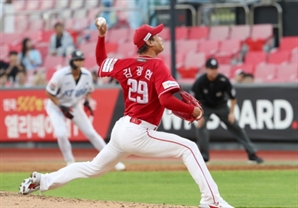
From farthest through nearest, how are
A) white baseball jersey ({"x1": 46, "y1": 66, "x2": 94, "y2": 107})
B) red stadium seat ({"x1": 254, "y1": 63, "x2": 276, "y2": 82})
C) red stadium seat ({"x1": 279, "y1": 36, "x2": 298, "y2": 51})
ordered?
red stadium seat ({"x1": 279, "y1": 36, "x2": 298, "y2": 51}) → red stadium seat ({"x1": 254, "y1": 63, "x2": 276, "y2": 82}) → white baseball jersey ({"x1": 46, "y1": 66, "x2": 94, "y2": 107})

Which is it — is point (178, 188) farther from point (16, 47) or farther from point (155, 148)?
point (16, 47)

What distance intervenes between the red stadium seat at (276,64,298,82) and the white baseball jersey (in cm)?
615

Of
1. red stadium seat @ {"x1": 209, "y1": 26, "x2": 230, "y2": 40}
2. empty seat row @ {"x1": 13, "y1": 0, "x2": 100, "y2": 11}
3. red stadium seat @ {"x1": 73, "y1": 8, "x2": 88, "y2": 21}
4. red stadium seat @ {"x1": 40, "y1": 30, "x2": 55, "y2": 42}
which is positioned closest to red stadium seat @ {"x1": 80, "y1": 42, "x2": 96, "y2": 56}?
red stadium seat @ {"x1": 40, "y1": 30, "x2": 55, "y2": 42}

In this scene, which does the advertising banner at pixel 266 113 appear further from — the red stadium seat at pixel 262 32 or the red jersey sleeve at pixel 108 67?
the red jersey sleeve at pixel 108 67

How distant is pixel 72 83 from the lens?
42.9 ft

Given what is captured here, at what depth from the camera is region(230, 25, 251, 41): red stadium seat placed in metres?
19.5

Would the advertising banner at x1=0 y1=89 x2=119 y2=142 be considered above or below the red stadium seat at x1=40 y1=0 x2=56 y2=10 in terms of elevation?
below

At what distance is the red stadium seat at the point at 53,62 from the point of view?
20656 mm

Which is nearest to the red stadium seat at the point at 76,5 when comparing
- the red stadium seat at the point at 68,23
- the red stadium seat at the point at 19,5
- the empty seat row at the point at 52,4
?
the empty seat row at the point at 52,4

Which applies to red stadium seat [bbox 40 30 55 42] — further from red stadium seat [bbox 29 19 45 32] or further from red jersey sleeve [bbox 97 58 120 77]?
red jersey sleeve [bbox 97 58 120 77]

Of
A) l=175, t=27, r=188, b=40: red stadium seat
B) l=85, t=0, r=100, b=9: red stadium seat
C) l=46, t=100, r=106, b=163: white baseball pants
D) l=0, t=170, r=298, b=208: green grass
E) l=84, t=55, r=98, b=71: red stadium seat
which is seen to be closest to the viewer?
l=0, t=170, r=298, b=208: green grass

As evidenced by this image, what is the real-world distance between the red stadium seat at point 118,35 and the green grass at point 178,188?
8.64 meters

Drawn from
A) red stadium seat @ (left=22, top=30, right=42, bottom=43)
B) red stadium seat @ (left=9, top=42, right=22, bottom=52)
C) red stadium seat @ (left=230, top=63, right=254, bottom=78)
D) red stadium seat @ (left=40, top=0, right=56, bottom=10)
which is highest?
red stadium seat @ (left=40, top=0, right=56, bottom=10)

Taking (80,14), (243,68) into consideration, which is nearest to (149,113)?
(243,68)
